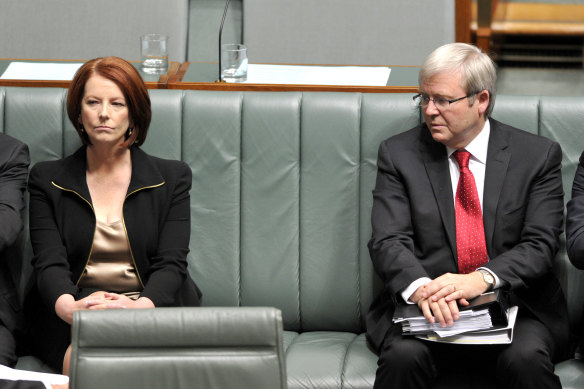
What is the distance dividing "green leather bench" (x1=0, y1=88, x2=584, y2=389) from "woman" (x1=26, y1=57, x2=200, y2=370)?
0.20m

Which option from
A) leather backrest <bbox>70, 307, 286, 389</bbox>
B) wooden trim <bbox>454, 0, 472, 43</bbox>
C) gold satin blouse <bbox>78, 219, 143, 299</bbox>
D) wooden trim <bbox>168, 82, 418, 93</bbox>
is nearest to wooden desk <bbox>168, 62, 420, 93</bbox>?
wooden trim <bbox>168, 82, 418, 93</bbox>

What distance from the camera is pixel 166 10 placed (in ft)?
13.6

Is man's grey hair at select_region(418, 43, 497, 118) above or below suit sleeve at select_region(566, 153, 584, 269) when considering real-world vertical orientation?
above

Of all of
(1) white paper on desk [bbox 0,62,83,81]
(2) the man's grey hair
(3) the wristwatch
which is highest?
(2) the man's grey hair

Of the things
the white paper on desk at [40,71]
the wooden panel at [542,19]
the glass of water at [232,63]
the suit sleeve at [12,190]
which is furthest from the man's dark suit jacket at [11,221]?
the wooden panel at [542,19]

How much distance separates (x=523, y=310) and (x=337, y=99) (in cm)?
85

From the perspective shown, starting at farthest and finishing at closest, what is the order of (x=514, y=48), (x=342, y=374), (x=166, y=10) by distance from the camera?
1. (x=514, y=48)
2. (x=166, y=10)
3. (x=342, y=374)

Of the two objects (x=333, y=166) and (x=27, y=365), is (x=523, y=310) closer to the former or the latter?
(x=333, y=166)

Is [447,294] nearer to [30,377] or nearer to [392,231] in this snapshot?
[392,231]

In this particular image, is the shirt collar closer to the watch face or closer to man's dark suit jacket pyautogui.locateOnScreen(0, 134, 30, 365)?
the watch face

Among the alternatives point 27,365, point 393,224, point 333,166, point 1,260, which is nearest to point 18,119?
point 1,260

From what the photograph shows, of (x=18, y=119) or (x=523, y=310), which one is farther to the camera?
(x=18, y=119)

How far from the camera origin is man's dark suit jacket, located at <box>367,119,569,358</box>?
2.52 m

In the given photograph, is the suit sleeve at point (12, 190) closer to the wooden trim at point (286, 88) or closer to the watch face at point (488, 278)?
the wooden trim at point (286, 88)
